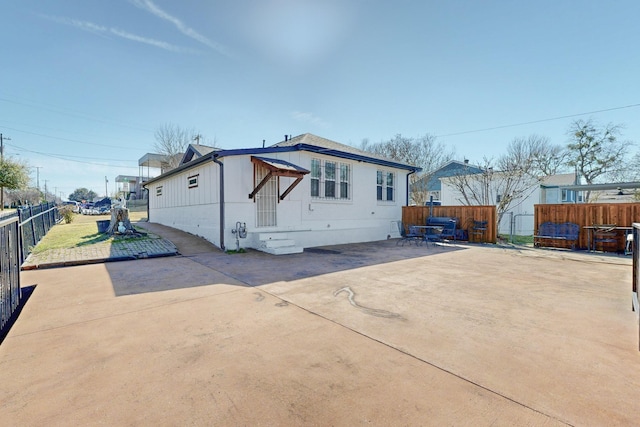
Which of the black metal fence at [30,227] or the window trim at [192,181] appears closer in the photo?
the black metal fence at [30,227]

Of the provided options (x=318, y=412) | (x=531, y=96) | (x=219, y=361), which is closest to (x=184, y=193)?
(x=219, y=361)

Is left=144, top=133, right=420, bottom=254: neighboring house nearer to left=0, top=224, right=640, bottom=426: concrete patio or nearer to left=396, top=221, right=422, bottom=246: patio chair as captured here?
left=396, top=221, right=422, bottom=246: patio chair

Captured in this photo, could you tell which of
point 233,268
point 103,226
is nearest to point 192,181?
point 103,226

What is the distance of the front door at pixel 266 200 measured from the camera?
10.1m

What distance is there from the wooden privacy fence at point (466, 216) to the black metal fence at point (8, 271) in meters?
13.8

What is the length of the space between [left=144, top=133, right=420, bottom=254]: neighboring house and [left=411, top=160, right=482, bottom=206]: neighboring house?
9604 mm

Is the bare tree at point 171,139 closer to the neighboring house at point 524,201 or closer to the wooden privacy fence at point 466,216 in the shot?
the wooden privacy fence at point 466,216

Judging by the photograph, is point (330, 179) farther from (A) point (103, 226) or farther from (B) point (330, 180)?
(A) point (103, 226)

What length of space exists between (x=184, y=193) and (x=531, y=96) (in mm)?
18990

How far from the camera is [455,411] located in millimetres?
1950

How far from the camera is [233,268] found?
22.9 ft

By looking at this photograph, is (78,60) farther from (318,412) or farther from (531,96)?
(531,96)

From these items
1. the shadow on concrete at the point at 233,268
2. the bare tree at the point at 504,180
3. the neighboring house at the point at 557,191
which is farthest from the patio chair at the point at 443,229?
the neighboring house at the point at 557,191

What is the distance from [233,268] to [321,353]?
4680mm
